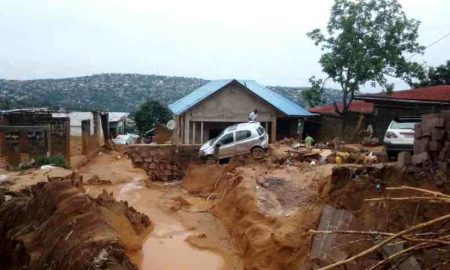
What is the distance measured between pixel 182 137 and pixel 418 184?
20.8 m

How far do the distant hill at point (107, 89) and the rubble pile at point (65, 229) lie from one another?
47704mm

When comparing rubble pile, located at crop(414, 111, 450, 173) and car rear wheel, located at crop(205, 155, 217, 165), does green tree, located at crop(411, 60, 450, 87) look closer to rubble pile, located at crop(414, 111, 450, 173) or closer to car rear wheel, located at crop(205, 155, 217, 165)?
car rear wheel, located at crop(205, 155, 217, 165)

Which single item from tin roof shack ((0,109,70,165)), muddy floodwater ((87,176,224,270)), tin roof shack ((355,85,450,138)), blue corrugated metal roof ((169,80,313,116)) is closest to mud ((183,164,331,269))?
muddy floodwater ((87,176,224,270))

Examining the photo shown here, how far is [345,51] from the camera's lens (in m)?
24.3

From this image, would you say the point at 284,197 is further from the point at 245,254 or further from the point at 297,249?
the point at 297,249

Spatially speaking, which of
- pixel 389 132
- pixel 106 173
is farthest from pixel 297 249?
pixel 106 173

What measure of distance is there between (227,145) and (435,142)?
12.1 metres

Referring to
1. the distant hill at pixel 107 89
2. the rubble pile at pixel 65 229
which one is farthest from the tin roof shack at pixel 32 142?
the distant hill at pixel 107 89

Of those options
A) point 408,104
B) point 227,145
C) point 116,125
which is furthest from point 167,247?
point 116,125

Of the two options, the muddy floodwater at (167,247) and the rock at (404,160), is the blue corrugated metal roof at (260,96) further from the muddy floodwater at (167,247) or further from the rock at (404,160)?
the rock at (404,160)

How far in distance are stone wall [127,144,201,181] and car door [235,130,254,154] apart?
4.12 meters

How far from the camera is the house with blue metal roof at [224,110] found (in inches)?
1065

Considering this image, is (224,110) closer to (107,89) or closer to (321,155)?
Result: (321,155)

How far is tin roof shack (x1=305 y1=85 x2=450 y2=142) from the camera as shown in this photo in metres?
19.7
